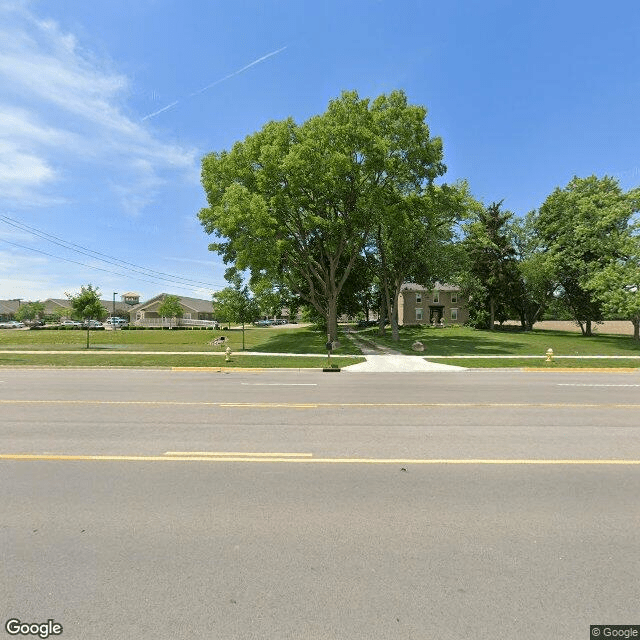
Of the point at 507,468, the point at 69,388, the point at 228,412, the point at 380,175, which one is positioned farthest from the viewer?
the point at 380,175

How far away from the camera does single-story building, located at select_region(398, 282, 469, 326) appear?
2466 inches

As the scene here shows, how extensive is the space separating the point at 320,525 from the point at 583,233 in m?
42.5

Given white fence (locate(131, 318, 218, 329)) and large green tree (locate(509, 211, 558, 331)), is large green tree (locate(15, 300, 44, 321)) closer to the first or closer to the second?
white fence (locate(131, 318, 218, 329))

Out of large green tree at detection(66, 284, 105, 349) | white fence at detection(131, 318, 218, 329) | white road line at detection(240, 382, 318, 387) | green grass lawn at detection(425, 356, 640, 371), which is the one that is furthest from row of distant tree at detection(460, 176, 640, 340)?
white fence at detection(131, 318, 218, 329)

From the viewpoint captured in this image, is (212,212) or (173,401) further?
(212,212)

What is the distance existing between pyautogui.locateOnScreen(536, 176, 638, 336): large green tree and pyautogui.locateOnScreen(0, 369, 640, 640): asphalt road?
32.0 metres

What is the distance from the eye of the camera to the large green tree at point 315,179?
→ 23.3m

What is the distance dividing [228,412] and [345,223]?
20.9 m

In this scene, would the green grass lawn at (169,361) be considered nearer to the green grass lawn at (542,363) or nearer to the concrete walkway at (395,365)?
the concrete walkway at (395,365)

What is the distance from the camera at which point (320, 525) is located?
12.0 feet

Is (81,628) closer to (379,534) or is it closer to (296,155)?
(379,534)

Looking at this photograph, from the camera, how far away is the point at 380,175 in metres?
26.0

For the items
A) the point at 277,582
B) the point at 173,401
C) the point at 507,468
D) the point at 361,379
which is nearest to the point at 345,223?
the point at 361,379

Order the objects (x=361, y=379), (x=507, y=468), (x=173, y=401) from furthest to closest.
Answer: (x=361, y=379) < (x=173, y=401) < (x=507, y=468)
